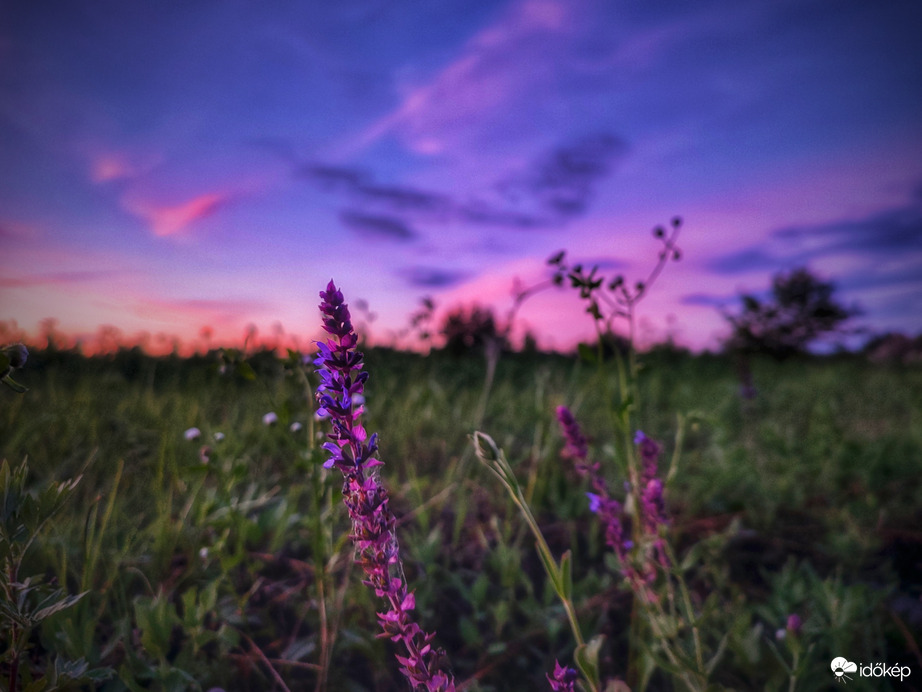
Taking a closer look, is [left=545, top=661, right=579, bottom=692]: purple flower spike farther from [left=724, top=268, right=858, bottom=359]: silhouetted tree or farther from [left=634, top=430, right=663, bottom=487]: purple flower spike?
[left=724, top=268, right=858, bottom=359]: silhouetted tree

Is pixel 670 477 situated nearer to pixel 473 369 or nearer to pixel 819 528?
pixel 819 528

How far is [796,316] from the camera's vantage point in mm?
20672

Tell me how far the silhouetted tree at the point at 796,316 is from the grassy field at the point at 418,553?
48.2 ft

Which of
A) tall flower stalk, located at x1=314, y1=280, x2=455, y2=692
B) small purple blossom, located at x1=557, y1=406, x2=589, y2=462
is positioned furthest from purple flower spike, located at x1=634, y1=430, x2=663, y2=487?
tall flower stalk, located at x1=314, y1=280, x2=455, y2=692

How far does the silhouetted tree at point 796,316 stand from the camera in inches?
689

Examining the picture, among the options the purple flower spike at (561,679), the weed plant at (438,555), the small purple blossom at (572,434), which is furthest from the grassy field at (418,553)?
the purple flower spike at (561,679)

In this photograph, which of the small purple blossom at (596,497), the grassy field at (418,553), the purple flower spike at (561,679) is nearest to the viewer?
the purple flower spike at (561,679)

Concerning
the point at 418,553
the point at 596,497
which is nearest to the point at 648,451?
the point at 596,497

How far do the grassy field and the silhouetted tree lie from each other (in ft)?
48.2

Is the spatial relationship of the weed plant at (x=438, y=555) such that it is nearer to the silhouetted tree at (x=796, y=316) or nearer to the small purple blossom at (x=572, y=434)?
the small purple blossom at (x=572, y=434)

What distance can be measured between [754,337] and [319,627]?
16.7m

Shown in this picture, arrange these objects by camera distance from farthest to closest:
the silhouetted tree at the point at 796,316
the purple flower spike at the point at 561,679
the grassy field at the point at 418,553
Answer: the silhouetted tree at the point at 796,316 → the grassy field at the point at 418,553 → the purple flower spike at the point at 561,679

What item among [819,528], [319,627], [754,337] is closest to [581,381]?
[819,528]

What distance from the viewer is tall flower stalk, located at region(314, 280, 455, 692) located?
862 mm
